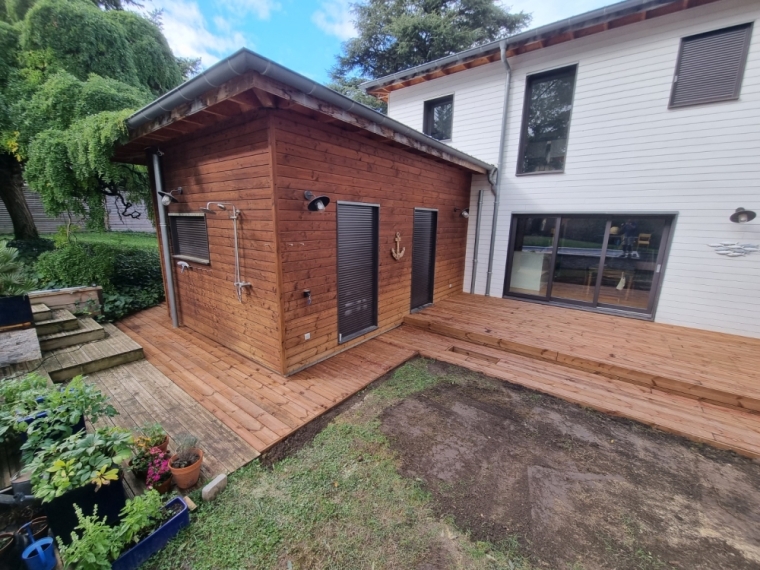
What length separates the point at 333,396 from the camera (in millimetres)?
3164

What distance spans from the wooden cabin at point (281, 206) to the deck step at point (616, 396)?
1283mm

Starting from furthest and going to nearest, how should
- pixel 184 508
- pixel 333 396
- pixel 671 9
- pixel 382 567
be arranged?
pixel 671 9, pixel 333 396, pixel 184 508, pixel 382 567

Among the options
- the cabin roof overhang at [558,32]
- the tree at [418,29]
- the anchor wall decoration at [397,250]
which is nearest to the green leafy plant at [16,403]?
the anchor wall decoration at [397,250]

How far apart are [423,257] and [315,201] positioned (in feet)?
9.44

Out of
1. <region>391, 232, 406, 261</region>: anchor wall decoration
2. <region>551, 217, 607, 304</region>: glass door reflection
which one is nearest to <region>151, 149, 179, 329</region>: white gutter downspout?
<region>391, 232, 406, 261</region>: anchor wall decoration

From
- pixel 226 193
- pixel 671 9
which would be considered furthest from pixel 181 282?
pixel 671 9

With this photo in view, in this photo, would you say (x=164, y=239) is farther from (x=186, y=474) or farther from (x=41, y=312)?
(x=186, y=474)

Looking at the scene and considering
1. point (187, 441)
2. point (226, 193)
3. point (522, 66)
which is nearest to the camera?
point (187, 441)

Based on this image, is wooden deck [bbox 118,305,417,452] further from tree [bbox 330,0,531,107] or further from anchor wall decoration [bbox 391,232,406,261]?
tree [bbox 330,0,531,107]

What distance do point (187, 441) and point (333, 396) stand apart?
1343 millimetres

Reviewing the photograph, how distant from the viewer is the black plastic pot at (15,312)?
3.32m

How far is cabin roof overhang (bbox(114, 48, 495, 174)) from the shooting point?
7.79ft

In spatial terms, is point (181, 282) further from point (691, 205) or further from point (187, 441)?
point (691, 205)

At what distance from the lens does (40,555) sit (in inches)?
59.1
